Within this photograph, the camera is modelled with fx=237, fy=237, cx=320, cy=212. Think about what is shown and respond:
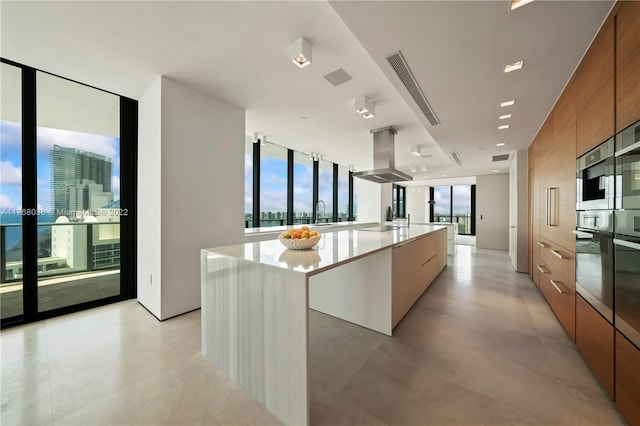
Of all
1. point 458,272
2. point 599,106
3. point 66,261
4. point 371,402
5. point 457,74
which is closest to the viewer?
point 371,402

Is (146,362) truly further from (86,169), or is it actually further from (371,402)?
(86,169)

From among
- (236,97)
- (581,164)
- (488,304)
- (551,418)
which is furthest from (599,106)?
(236,97)

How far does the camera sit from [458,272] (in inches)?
183

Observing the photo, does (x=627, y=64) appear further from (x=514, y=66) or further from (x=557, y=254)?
(x=557, y=254)

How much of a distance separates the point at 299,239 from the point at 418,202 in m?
10.8

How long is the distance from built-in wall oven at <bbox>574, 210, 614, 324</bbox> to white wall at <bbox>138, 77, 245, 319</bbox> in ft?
11.3

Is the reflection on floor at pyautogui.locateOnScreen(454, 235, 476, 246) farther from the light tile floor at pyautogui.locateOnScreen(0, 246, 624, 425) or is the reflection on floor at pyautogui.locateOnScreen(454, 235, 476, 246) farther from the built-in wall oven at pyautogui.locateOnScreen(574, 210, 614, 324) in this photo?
the built-in wall oven at pyautogui.locateOnScreen(574, 210, 614, 324)

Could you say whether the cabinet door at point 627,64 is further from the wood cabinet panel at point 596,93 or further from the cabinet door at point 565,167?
the cabinet door at point 565,167

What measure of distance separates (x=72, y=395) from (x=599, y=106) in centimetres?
392

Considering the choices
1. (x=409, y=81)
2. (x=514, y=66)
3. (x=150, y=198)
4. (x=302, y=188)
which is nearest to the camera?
(x=514, y=66)

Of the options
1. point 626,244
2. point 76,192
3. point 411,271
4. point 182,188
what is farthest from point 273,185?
point 626,244

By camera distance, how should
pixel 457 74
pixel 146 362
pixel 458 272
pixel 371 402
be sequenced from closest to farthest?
pixel 371 402
pixel 146 362
pixel 457 74
pixel 458 272

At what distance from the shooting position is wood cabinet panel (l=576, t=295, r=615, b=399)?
1.43 metres

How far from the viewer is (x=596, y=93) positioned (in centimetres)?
165
